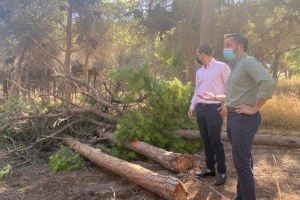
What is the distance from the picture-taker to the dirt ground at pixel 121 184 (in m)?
5.54

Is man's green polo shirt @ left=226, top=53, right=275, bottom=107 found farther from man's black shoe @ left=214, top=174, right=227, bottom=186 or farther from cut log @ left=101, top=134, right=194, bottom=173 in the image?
cut log @ left=101, top=134, right=194, bottom=173

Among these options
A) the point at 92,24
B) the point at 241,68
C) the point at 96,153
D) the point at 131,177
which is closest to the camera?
the point at 241,68

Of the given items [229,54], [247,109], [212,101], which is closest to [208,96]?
[212,101]

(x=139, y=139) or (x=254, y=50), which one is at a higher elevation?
(x=254, y=50)

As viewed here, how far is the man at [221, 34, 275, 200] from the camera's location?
13.6 feet

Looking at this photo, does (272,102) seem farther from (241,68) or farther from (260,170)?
(241,68)

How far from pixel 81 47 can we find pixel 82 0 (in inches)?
85.2

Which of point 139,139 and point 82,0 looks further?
point 82,0

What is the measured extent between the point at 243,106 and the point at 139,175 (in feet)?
6.66

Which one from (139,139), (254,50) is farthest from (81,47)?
(139,139)

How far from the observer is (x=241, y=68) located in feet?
13.9

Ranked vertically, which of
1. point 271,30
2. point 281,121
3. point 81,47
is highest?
point 271,30

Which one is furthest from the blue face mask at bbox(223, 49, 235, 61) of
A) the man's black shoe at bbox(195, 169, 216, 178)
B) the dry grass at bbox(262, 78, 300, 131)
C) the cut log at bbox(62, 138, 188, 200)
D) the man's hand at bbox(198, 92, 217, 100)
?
the dry grass at bbox(262, 78, 300, 131)

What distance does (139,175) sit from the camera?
5594mm
